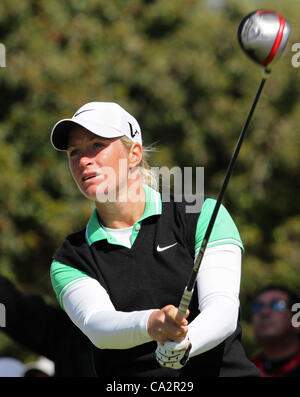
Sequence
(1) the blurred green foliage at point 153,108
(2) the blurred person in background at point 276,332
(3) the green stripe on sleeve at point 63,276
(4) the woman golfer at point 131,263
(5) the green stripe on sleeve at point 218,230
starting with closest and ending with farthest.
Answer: (4) the woman golfer at point 131,263, (5) the green stripe on sleeve at point 218,230, (3) the green stripe on sleeve at point 63,276, (2) the blurred person in background at point 276,332, (1) the blurred green foliage at point 153,108

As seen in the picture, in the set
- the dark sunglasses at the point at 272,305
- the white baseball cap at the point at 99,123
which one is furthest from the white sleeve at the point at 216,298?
the dark sunglasses at the point at 272,305

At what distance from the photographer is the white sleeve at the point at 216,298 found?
2680 millimetres

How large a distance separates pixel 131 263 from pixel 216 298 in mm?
422

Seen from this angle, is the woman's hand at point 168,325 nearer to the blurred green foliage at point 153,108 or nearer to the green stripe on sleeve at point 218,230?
the green stripe on sleeve at point 218,230

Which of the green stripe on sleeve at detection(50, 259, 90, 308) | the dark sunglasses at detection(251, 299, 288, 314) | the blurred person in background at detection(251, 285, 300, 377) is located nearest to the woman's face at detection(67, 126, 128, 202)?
the green stripe on sleeve at detection(50, 259, 90, 308)

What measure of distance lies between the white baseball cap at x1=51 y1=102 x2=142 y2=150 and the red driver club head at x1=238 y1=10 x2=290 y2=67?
0.82 metres

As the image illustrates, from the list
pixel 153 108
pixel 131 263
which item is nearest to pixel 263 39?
pixel 131 263

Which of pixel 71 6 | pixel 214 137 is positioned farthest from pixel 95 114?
pixel 214 137

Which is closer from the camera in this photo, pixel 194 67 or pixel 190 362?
pixel 190 362

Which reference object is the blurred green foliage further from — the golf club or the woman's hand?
the golf club

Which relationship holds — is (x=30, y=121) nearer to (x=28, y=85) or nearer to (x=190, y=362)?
(x=28, y=85)

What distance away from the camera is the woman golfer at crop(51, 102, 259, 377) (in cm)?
281

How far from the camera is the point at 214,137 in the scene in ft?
46.2

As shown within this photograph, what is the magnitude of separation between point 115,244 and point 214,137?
440 inches
